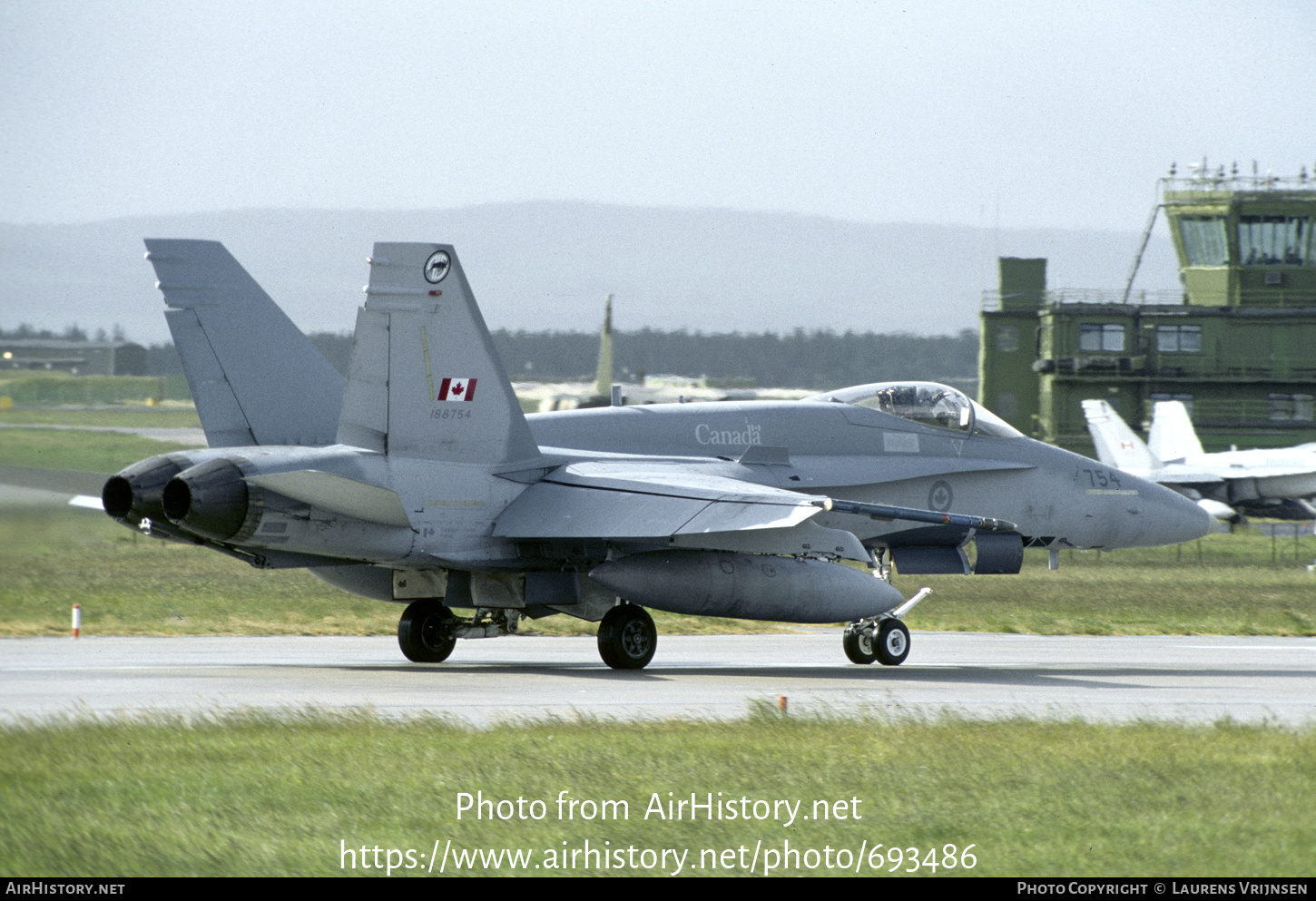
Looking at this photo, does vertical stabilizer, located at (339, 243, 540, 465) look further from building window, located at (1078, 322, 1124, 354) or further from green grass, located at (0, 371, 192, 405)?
building window, located at (1078, 322, 1124, 354)

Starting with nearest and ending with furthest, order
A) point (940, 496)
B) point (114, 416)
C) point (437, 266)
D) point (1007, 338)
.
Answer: point (437, 266) → point (114, 416) → point (940, 496) → point (1007, 338)

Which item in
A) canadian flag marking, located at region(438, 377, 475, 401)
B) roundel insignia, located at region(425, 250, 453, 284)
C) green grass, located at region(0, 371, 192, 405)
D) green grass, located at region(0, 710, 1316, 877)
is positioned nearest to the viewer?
green grass, located at region(0, 710, 1316, 877)

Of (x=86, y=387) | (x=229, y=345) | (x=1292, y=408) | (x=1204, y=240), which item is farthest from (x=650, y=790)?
(x=1292, y=408)

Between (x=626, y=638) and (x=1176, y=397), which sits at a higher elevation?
(x=1176, y=397)

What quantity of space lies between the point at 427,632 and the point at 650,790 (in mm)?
9280

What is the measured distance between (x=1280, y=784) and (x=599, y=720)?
16.0ft

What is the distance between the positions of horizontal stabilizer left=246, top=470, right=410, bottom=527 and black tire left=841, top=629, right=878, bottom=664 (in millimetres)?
5535

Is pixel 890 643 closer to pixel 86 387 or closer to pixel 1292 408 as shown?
pixel 86 387

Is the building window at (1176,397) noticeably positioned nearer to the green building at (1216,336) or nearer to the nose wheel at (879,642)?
the green building at (1216,336)

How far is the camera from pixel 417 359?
1545 centimetres

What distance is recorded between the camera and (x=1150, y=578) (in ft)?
118

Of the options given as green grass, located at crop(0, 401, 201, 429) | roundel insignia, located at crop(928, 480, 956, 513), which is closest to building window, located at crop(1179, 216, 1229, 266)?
roundel insignia, located at crop(928, 480, 956, 513)

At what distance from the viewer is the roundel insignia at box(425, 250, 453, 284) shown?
1540 cm

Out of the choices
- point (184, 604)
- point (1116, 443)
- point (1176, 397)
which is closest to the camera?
point (184, 604)
